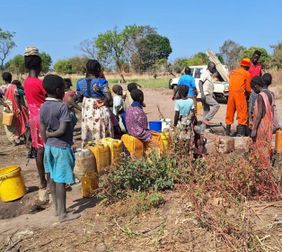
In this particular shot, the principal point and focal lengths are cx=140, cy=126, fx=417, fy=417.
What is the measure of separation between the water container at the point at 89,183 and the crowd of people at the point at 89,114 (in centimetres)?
50

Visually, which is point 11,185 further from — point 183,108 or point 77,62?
point 77,62

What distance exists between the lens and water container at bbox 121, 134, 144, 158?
5895 millimetres

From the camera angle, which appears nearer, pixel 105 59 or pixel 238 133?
pixel 238 133

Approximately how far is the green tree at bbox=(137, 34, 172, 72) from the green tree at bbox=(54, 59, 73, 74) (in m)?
12.3

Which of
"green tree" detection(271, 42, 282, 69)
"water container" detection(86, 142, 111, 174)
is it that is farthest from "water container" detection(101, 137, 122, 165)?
"green tree" detection(271, 42, 282, 69)

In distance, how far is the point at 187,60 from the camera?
44.5 m

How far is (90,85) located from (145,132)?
102cm

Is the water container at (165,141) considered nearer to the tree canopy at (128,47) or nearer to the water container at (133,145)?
the water container at (133,145)

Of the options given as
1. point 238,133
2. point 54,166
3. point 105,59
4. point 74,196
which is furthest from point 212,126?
point 105,59

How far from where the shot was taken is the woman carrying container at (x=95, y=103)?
586 cm

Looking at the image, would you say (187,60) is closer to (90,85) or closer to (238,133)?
(238,133)

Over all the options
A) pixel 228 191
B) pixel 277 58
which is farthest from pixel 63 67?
pixel 228 191

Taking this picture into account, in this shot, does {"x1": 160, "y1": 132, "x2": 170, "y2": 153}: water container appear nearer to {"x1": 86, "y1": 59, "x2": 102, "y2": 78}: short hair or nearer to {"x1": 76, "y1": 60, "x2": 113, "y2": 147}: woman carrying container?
{"x1": 76, "y1": 60, "x2": 113, "y2": 147}: woman carrying container

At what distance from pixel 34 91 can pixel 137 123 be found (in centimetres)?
149
